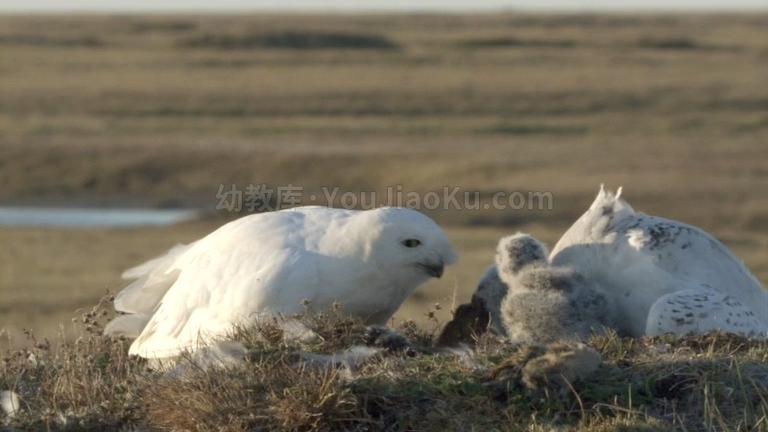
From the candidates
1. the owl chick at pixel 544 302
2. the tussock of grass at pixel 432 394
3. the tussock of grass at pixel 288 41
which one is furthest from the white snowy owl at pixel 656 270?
the tussock of grass at pixel 288 41

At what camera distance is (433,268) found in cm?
650

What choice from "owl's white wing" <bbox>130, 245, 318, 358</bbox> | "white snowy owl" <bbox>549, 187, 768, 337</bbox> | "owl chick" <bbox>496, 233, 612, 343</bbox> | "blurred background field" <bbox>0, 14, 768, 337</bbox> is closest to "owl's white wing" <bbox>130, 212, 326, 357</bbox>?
"owl's white wing" <bbox>130, 245, 318, 358</bbox>

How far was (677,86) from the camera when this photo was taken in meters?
42.9

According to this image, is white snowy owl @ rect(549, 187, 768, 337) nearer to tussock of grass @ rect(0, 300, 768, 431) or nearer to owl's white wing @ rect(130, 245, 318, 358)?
tussock of grass @ rect(0, 300, 768, 431)

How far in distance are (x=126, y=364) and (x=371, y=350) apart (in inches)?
51.9

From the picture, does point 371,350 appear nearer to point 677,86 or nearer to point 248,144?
point 248,144

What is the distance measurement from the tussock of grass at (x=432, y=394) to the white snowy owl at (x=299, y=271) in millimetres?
490

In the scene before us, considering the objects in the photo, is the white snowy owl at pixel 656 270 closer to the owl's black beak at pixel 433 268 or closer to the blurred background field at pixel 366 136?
the owl's black beak at pixel 433 268

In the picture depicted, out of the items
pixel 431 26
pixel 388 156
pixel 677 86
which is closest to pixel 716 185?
pixel 388 156

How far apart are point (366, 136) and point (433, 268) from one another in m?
28.9

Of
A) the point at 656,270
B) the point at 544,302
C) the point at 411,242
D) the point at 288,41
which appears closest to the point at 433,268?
the point at 411,242

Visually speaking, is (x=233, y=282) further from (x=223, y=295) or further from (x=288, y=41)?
(x=288, y=41)

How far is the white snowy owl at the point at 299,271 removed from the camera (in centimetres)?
644

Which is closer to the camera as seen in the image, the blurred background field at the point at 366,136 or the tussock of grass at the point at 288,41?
the blurred background field at the point at 366,136
